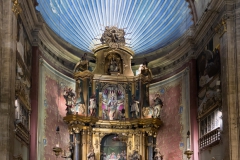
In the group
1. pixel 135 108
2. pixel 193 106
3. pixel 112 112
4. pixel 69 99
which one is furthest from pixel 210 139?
pixel 69 99

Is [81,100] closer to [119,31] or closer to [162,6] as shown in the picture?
[119,31]

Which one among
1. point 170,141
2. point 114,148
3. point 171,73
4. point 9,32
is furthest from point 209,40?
point 9,32

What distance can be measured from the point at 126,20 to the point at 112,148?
8.27m

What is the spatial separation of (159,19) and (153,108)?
5.83m

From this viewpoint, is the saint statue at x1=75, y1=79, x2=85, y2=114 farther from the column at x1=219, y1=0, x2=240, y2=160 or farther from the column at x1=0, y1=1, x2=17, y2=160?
the column at x1=219, y1=0, x2=240, y2=160

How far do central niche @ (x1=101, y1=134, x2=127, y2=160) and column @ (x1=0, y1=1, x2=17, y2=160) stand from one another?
10.8 m

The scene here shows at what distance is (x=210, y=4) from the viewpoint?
2209 cm

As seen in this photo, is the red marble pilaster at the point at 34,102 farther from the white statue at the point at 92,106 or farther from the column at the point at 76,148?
the white statue at the point at 92,106

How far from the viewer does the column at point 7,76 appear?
Answer: 1625cm

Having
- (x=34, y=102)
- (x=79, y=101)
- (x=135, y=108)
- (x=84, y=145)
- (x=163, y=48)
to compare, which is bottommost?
(x=84, y=145)

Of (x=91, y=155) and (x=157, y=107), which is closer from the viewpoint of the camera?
(x=91, y=155)

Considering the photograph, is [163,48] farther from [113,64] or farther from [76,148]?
[76,148]

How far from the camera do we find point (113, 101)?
1091 inches

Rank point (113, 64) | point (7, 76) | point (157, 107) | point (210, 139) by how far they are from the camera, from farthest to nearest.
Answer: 1. point (113, 64)
2. point (157, 107)
3. point (210, 139)
4. point (7, 76)
